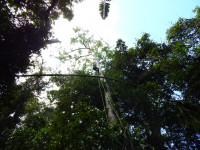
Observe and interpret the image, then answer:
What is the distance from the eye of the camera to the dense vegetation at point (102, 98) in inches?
103

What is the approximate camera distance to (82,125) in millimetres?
2703

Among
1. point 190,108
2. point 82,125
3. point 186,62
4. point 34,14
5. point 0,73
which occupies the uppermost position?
point 34,14

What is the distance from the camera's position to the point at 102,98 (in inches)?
127

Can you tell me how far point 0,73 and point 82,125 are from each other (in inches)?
110

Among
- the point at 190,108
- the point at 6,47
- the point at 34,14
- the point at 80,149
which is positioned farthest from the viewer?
the point at 34,14

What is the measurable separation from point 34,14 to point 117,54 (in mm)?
6917

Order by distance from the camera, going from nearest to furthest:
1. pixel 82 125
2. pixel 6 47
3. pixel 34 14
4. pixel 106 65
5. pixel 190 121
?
pixel 190 121 → pixel 82 125 → pixel 6 47 → pixel 34 14 → pixel 106 65

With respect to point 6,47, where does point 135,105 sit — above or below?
below

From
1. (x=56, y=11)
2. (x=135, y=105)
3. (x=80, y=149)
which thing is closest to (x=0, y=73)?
(x=80, y=149)

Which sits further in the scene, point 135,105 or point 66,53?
point 66,53

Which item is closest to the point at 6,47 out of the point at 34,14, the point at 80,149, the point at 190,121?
the point at 34,14

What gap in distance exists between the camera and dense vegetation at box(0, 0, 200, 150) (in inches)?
103

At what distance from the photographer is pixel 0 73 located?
306cm

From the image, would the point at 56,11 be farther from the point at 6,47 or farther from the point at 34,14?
the point at 6,47
